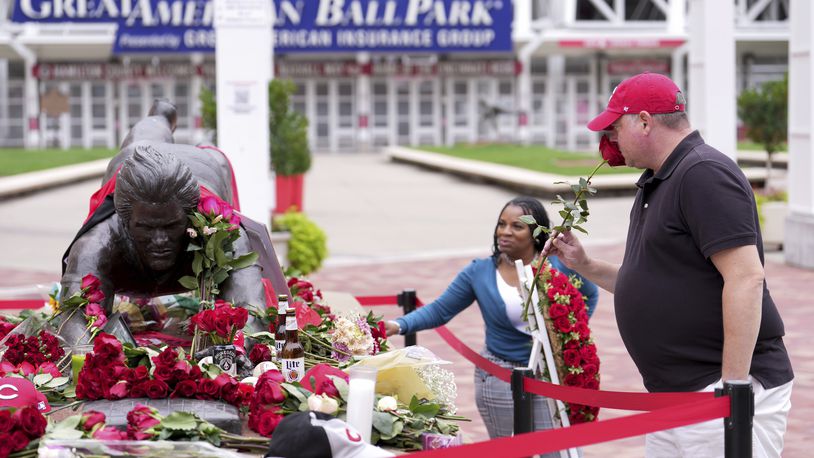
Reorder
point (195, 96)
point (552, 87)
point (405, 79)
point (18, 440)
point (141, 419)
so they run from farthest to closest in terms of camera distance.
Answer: point (552, 87)
point (405, 79)
point (195, 96)
point (141, 419)
point (18, 440)

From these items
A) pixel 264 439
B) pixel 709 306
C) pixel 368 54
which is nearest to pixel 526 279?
pixel 709 306

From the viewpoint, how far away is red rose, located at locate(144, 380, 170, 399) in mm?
3727

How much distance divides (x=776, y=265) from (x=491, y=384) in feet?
27.9

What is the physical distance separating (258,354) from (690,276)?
155 cm

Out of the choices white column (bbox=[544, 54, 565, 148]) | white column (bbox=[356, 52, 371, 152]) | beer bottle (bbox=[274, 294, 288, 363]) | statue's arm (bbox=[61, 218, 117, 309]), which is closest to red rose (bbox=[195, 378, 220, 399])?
beer bottle (bbox=[274, 294, 288, 363])

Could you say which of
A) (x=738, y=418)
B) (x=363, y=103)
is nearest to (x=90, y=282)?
(x=738, y=418)

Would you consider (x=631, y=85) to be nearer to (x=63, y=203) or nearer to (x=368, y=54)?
(x=63, y=203)

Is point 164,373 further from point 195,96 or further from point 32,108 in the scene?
point 32,108

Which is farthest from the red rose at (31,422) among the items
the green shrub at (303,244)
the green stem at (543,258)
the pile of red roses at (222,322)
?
the green shrub at (303,244)

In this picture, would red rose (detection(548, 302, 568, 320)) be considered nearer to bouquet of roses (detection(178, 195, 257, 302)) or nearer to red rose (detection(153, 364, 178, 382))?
bouquet of roses (detection(178, 195, 257, 302))

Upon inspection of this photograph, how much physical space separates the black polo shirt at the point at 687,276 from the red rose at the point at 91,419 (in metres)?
1.68

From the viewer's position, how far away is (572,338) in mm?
4750

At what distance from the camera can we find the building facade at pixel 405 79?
120 feet

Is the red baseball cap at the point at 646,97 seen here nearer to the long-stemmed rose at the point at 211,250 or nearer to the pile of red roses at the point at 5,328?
the long-stemmed rose at the point at 211,250
